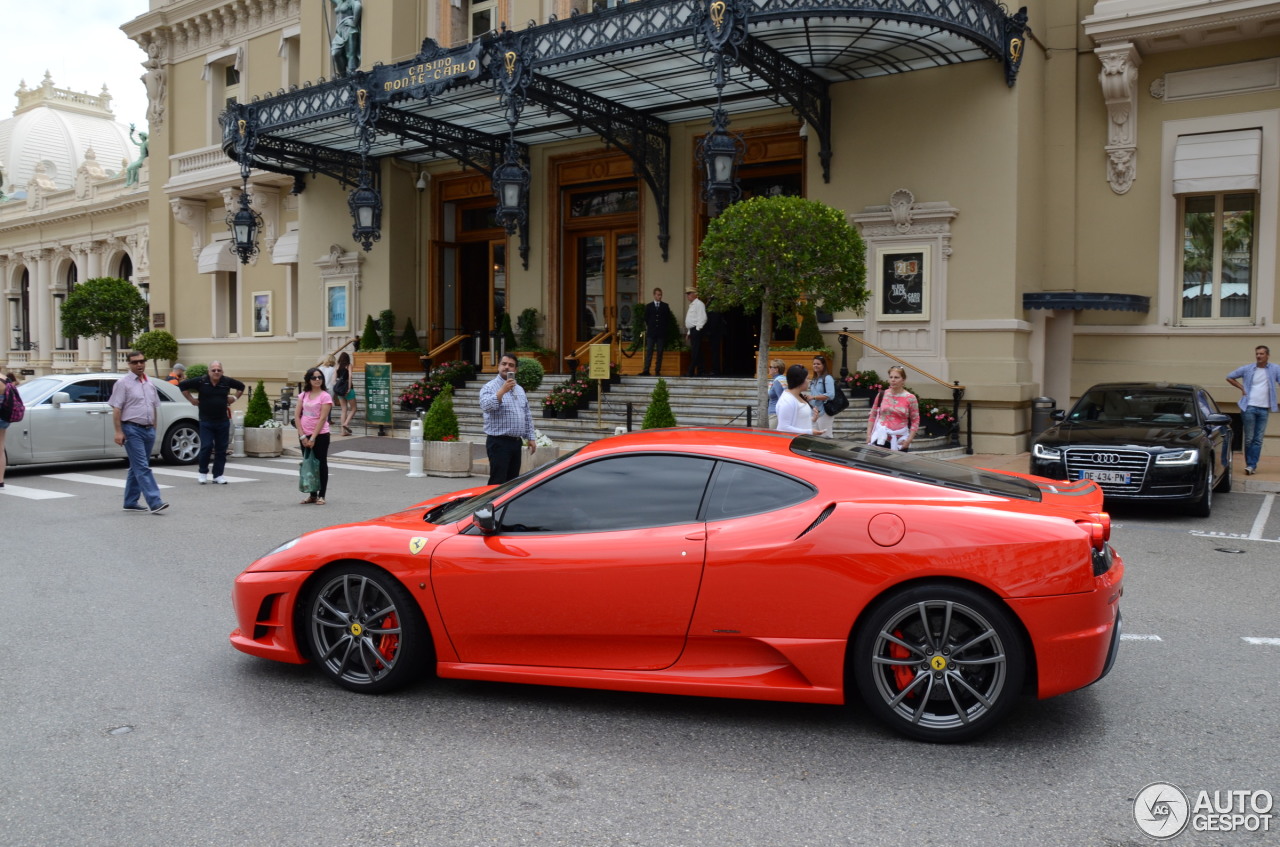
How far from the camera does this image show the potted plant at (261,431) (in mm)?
18406

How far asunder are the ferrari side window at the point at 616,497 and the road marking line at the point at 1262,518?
7.68 metres

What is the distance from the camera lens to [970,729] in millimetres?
4262

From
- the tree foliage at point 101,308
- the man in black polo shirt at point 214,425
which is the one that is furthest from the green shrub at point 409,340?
the tree foliage at point 101,308

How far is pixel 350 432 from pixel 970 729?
63.9 feet

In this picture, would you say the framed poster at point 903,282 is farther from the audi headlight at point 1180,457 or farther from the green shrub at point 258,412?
the green shrub at point 258,412

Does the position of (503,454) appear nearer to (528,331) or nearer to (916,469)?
(916,469)

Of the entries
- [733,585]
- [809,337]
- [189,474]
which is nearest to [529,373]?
[809,337]

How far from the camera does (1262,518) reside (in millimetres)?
11094

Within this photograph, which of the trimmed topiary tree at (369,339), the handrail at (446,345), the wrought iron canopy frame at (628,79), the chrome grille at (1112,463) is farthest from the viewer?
the handrail at (446,345)

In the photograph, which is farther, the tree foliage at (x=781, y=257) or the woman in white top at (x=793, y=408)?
the tree foliage at (x=781, y=257)

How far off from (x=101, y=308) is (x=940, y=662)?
3226 centimetres

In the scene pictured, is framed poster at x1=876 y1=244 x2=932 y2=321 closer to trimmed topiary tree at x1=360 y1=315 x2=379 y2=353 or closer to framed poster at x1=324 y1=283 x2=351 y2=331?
trimmed topiary tree at x1=360 y1=315 x2=379 y2=353

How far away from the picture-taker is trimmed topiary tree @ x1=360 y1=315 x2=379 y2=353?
79.3 ft

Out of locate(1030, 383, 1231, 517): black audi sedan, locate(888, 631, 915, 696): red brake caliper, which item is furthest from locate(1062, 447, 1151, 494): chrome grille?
locate(888, 631, 915, 696): red brake caliper
